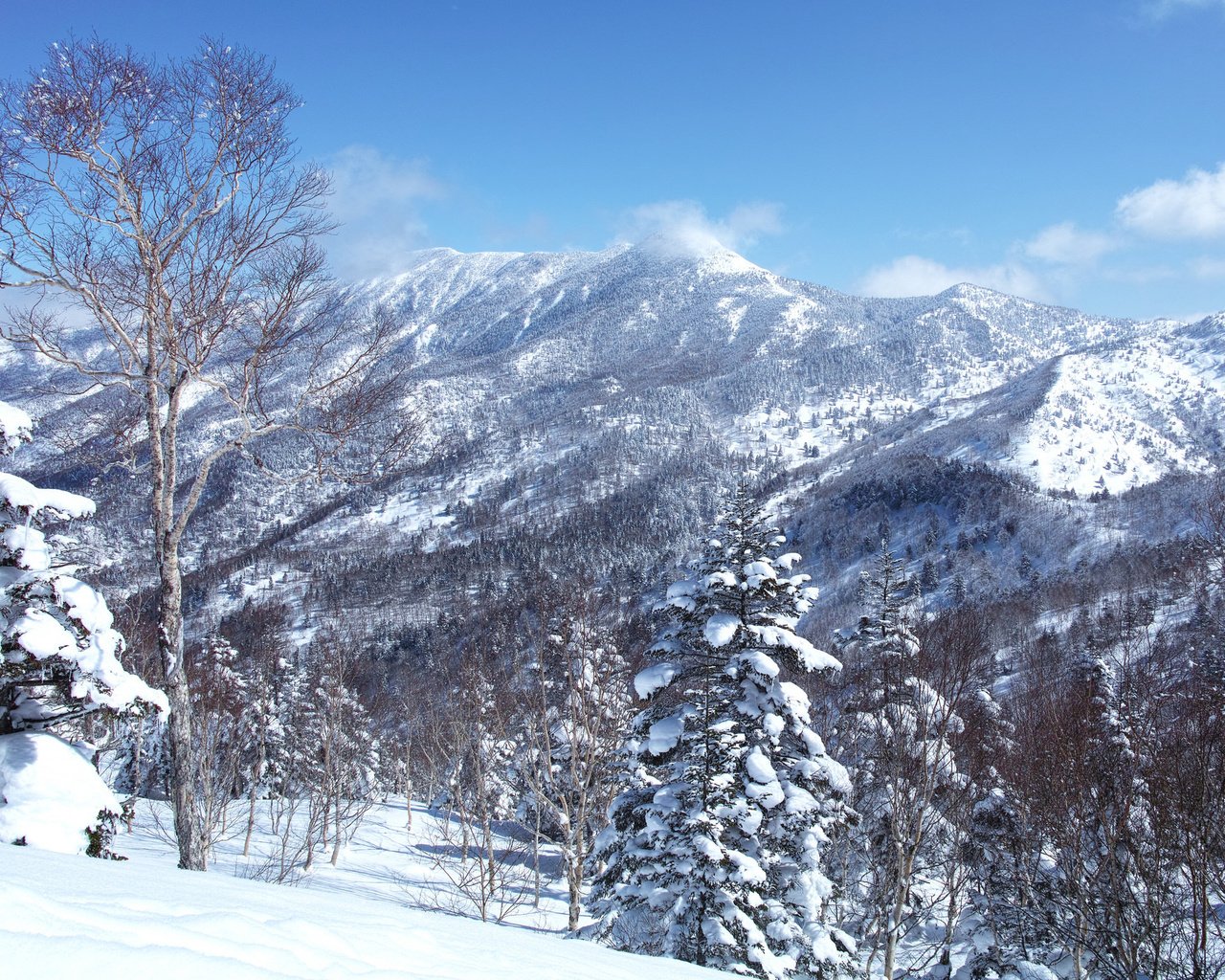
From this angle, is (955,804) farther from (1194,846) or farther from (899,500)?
(899,500)

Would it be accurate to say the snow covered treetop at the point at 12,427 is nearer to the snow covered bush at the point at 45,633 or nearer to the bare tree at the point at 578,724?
the snow covered bush at the point at 45,633

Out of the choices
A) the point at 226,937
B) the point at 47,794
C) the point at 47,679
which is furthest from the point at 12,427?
the point at 226,937

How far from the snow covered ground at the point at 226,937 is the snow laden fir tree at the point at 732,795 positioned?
11.8 feet

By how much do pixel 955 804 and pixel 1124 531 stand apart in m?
172

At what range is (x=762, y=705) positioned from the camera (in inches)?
413

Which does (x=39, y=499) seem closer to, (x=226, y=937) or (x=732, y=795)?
(x=226, y=937)

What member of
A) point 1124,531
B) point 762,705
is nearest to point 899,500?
point 1124,531

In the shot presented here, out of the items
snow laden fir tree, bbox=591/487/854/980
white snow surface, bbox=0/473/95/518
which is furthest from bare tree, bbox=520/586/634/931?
white snow surface, bbox=0/473/95/518

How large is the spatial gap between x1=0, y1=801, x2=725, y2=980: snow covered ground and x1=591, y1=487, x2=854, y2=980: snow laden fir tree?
11.8 feet

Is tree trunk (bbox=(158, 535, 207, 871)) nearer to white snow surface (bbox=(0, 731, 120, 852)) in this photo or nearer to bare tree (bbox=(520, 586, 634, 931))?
white snow surface (bbox=(0, 731, 120, 852))

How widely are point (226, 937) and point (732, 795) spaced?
8286mm

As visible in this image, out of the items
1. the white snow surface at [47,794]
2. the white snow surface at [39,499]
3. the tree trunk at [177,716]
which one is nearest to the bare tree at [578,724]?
the tree trunk at [177,716]

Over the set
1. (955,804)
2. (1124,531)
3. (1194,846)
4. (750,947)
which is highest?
(1124,531)

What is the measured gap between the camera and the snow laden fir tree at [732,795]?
9.52 metres
